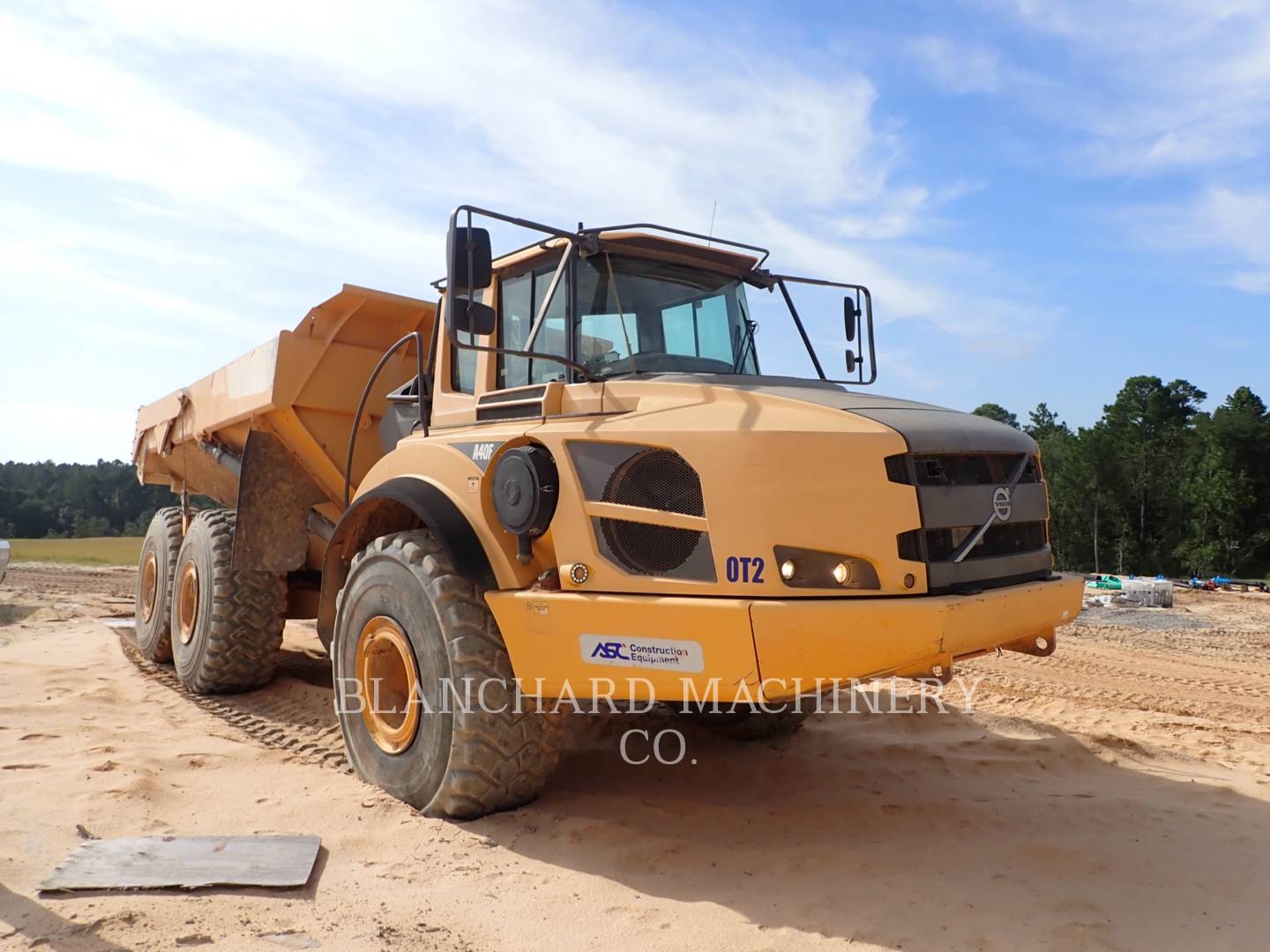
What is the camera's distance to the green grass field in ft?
95.0

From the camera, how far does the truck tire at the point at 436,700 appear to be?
407 centimetres

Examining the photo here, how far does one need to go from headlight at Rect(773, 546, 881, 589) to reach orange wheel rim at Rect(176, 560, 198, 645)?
18.3ft

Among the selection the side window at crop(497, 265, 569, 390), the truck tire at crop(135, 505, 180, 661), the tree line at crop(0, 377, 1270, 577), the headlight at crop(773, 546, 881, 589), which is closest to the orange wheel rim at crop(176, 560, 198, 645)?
the truck tire at crop(135, 505, 180, 661)

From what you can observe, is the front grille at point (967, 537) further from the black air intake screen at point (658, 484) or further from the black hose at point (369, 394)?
the black hose at point (369, 394)

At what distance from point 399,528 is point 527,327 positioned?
1384 millimetres

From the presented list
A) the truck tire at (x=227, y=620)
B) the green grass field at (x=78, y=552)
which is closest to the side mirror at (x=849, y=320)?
the truck tire at (x=227, y=620)

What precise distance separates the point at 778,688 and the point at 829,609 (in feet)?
1.18

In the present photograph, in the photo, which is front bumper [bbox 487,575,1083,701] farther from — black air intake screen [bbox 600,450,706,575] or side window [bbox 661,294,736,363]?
side window [bbox 661,294,736,363]

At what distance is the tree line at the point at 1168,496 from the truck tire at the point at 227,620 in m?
35.2

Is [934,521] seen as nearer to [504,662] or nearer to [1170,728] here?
[504,662]

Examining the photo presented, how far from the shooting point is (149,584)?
864cm

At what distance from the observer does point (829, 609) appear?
10.9 feet

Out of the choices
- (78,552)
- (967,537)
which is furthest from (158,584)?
(78,552)

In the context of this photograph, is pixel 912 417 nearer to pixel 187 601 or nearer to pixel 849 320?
pixel 849 320
